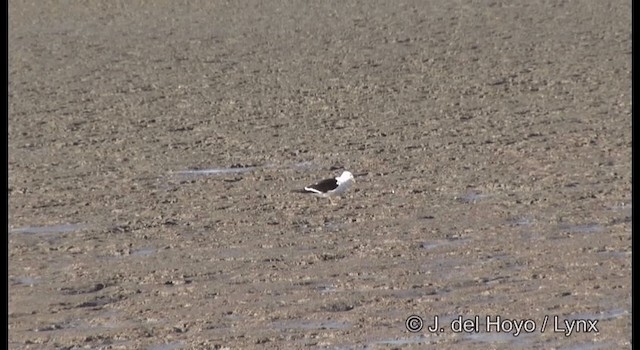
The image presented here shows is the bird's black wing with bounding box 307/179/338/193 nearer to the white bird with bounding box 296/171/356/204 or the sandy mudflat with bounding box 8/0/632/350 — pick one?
the white bird with bounding box 296/171/356/204

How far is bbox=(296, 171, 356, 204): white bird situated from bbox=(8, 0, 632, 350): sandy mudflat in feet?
0.28

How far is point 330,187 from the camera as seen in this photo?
385 inches

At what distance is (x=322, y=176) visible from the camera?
10820 millimetres

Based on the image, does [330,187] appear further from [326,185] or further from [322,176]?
[322,176]

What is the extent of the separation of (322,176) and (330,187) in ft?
3.39

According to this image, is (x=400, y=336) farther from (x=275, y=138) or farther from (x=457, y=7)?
(x=457, y=7)

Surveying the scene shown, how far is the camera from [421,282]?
7.74m

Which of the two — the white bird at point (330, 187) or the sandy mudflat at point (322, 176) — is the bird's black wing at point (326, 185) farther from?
the sandy mudflat at point (322, 176)

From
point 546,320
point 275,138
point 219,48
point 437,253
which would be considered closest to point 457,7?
point 219,48

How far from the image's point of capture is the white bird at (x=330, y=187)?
978 centimetres

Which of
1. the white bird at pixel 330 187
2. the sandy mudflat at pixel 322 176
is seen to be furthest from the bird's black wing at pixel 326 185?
the sandy mudflat at pixel 322 176

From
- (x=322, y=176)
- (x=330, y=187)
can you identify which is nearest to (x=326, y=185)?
(x=330, y=187)

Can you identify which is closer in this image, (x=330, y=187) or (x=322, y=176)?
(x=330, y=187)

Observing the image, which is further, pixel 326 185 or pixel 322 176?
pixel 322 176
